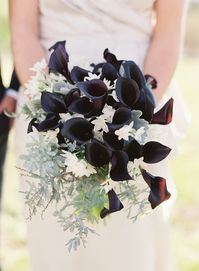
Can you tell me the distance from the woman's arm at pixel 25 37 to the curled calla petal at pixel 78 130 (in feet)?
1.79

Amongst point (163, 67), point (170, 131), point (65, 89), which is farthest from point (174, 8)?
point (65, 89)

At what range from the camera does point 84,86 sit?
2.11 m

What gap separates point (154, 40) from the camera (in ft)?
8.71

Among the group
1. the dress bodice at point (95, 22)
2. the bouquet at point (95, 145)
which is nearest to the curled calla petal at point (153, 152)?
the bouquet at point (95, 145)

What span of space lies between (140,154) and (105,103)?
185 mm

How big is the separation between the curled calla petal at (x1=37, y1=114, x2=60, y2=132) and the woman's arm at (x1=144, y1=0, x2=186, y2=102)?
532 mm

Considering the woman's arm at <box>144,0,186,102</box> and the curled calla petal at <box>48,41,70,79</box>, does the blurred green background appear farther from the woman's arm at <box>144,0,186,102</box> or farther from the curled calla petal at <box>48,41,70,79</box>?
the curled calla petal at <box>48,41,70,79</box>

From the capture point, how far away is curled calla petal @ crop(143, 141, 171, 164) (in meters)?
2.15

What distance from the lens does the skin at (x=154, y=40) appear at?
2594 millimetres

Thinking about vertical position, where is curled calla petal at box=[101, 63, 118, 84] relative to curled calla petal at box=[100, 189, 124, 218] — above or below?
above

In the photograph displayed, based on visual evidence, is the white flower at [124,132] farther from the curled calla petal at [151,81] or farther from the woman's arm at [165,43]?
the woman's arm at [165,43]

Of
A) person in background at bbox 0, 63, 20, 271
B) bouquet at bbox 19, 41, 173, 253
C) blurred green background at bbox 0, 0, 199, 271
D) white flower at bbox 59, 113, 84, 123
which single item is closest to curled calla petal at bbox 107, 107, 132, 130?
bouquet at bbox 19, 41, 173, 253

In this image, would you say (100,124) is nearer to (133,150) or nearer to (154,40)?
(133,150)

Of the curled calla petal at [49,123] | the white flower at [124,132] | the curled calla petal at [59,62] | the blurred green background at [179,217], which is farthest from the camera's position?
the blurred green background at [179,217]
